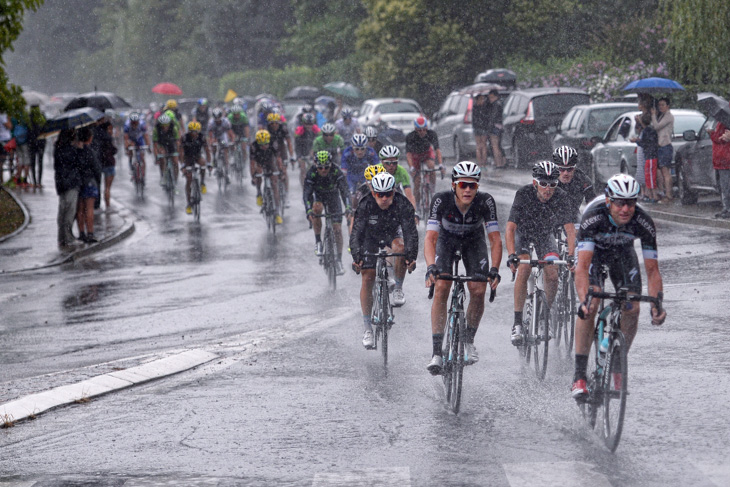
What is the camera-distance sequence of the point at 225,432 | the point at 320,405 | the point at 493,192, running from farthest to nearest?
the point at 493,192 → the point at 320,405 → the point at 225,432

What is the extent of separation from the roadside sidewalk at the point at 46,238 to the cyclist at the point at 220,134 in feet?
9.79

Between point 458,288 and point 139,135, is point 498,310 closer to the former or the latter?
point 458,288

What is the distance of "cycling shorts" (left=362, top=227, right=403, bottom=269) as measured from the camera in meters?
11.5

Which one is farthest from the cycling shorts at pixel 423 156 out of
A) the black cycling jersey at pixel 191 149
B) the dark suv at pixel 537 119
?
the dark suv at pixel 537 119

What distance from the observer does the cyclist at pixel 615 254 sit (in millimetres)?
7957

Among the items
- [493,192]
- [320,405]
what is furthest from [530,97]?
[320,405]

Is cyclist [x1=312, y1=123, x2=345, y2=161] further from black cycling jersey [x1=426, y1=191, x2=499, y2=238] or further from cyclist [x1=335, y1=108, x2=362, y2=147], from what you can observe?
black cycling jersey [x1=426, y1=191, x2=499, y2=238]

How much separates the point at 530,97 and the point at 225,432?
878 inches

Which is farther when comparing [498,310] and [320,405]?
[498,310]

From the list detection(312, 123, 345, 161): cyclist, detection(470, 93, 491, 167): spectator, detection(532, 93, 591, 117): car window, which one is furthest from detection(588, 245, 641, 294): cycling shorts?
detection(470, 93, 491, 167): spectator

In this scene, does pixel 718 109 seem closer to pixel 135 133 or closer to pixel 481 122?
pixel 481 122

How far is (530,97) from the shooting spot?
97.3 ft

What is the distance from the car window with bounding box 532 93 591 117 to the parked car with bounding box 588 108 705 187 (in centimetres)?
570

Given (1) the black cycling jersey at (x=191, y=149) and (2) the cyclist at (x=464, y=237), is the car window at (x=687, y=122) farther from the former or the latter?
(2) the cyclist at (x=464, y=237)
